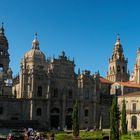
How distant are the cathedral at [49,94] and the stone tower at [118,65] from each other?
18659mm

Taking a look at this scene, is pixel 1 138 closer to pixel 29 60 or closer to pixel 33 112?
pixel 33 112

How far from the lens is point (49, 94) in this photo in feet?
274

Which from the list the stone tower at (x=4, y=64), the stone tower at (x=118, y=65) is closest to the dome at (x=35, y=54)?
the stone tower at (x=4, y=64)

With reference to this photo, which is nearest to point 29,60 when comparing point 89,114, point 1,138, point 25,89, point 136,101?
point 25,89

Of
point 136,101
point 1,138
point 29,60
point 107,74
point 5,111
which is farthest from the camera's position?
point 107,74

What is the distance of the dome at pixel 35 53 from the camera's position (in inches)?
3752

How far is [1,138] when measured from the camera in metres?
39.9

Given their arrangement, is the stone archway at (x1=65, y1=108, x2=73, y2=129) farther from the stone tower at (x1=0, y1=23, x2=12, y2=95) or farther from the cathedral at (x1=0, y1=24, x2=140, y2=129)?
the stone tower at (x1=0, y1=23, x2=12, y2=95)

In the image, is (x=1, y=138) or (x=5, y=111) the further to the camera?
(x=5, y=111)

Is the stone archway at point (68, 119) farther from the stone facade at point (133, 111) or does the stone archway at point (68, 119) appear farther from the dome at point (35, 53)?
the dome at point (35, 53)

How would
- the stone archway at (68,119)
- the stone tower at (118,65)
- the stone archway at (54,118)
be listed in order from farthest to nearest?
1. the stone tower at (118,65)
2. the stone archway at (68,119)
3. the stone archway at (54,118)

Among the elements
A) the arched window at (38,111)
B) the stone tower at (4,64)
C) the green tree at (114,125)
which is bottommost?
the green tree at (114,125)

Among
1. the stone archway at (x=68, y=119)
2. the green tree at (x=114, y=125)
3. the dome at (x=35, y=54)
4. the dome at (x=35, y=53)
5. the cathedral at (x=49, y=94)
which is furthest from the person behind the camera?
the dome at (x=35, y=53)

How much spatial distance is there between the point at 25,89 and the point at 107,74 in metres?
44.3
